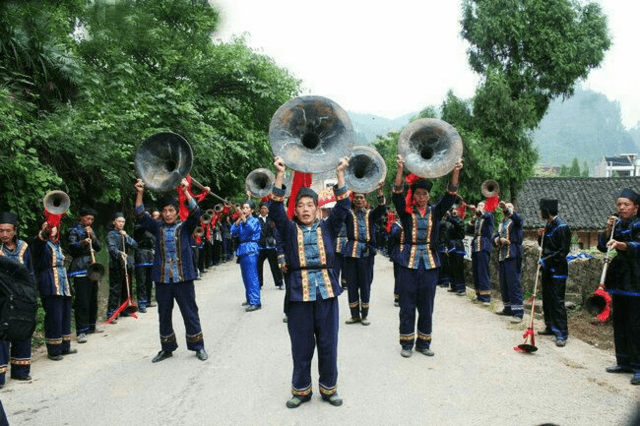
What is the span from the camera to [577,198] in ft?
86.9

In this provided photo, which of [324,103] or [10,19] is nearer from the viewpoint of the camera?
[10,19]

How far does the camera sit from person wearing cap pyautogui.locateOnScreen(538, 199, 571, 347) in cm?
682

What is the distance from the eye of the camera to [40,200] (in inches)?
322

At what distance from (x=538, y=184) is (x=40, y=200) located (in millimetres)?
26072

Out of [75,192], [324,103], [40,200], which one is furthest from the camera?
[75,192]

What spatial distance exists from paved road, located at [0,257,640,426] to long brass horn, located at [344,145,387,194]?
2.22m

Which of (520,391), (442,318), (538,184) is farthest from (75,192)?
(538,184)

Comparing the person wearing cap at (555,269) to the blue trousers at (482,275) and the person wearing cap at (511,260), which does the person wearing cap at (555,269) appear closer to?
the person wearing cap at (511,260)

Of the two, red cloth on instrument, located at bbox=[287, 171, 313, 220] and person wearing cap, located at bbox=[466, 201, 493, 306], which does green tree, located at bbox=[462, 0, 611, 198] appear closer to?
person wearing cap, located at bbox=[466, 201, 493, 306]

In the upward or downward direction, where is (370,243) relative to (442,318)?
upward

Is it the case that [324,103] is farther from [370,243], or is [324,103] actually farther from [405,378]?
[370,243]

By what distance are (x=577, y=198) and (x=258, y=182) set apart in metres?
21.0

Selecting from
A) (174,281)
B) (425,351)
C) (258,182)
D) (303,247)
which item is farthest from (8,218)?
(258,182)

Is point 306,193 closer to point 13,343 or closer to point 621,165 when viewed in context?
point 13,343
